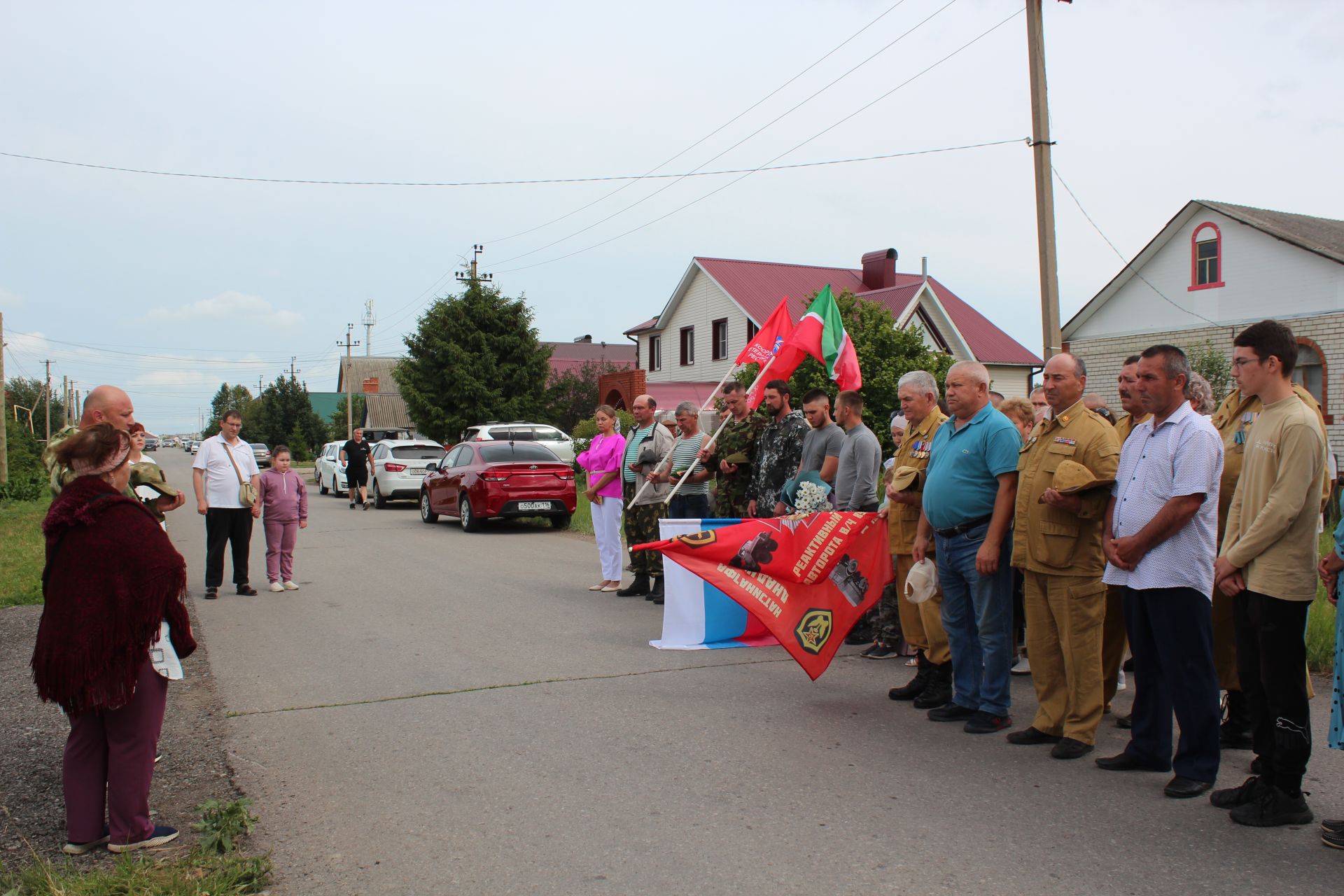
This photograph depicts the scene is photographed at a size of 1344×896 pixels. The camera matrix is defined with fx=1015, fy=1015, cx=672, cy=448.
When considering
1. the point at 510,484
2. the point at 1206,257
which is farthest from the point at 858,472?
the point at 1206,257

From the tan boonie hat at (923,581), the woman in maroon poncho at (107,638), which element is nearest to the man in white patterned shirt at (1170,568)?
the tan boonie hat at (923,581)

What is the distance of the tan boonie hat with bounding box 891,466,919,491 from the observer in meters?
6.24

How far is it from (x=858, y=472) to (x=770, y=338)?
3307 mm

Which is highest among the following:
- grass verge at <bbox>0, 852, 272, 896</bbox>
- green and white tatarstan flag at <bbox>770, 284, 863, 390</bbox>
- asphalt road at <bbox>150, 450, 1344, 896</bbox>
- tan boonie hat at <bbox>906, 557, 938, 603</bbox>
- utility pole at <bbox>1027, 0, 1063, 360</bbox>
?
utility pole at <bbox>1027, 0, 1063, 360</bbox>

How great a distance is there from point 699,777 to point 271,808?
1.94 metres

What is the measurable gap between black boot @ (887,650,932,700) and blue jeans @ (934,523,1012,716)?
341 millimetres

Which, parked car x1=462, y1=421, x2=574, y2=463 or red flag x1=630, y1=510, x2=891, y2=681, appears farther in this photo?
parked car x1=462, y1=421, x2=574, y2=463

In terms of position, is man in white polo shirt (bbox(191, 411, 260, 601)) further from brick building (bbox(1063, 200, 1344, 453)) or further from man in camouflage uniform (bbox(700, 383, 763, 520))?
brick building (bbox(1063, 200, 1344, 453))

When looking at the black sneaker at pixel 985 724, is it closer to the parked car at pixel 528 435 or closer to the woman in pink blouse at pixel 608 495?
the woman in pink blouse at pixel 608 495

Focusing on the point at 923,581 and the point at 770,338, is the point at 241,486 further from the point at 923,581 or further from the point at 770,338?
the point at 923,581

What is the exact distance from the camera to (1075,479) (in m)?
5.01

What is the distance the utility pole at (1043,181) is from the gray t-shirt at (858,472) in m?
6.55

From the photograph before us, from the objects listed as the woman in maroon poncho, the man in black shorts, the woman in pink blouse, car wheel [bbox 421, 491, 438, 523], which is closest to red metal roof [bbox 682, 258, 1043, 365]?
the man in black shorts

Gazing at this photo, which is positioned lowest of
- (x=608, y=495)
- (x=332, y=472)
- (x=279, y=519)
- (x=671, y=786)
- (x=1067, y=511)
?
(x=671, y=786)
